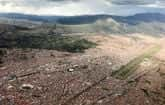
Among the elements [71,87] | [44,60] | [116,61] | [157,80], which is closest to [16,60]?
[44,60]

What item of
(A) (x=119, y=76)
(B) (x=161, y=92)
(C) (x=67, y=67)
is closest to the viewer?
(B) (x=161, y=92)

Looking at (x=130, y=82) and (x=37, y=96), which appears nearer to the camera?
(x=37, y=96)

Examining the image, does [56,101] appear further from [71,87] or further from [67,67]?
[67,67]

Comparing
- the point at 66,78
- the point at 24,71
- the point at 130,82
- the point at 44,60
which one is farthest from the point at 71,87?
the point at 44,60

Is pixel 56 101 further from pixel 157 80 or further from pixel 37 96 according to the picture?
pixel 157 80

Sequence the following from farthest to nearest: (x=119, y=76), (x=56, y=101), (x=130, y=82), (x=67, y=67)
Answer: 1. (x=67, y=67)
2. (x=119, y=76)
3. (x=130, y=82)
4. (x=56, y=101)

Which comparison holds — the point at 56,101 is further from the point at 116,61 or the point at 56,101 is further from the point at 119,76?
the point at 116,61

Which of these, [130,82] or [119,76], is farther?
[119,76]

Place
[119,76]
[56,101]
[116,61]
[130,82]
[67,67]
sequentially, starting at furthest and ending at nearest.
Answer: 1. [116,61]
2. [67,67]
3. [119,76]
4. [130,82]
5. [56,101]
